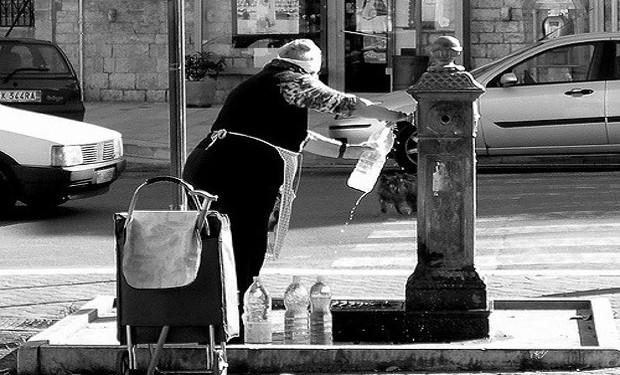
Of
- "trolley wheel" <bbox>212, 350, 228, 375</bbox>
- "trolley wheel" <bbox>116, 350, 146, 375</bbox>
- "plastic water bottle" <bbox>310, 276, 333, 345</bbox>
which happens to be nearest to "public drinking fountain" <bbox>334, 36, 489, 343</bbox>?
"plastic water bottle" <bbox>310, 276, 333, 345</bbox>

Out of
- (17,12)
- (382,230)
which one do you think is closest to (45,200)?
(382,230)

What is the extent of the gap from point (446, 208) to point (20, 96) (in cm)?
1197

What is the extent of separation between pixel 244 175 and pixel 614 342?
6.86 ft

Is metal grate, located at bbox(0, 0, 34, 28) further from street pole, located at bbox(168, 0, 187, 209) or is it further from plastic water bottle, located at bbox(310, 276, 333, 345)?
plastic water bottle, located at bbox(310, 276, 333, 345)

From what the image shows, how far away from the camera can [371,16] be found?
24672 mm

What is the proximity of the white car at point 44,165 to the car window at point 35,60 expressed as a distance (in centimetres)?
528

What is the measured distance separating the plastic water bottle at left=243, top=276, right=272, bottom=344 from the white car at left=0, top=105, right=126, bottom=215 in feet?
20.1

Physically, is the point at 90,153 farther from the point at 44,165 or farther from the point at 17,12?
the point at 17,12

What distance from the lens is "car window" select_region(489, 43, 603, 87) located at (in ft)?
54.3

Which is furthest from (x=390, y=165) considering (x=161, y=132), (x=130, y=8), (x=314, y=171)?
(x=130, y=8)

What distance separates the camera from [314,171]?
1747 centimetres

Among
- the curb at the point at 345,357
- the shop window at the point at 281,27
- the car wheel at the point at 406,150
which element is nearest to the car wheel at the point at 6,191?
the car wheel at the point at 406,150

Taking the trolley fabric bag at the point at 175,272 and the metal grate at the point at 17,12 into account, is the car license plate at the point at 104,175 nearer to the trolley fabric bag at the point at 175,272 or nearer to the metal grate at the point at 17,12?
the trolley fabric bag at the point at 175,272

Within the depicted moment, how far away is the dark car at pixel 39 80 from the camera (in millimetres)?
18656
